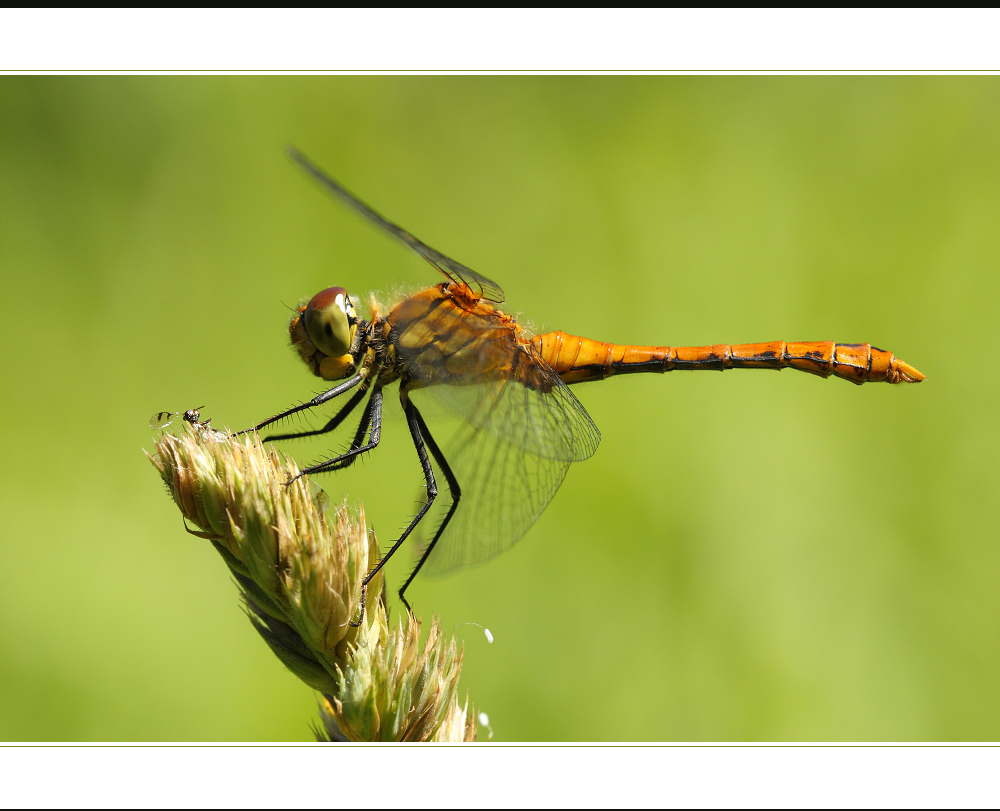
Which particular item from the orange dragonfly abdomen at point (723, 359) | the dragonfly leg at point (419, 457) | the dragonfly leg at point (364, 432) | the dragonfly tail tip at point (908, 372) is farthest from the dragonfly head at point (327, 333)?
the dragonfly tail tip at point (908, 372)

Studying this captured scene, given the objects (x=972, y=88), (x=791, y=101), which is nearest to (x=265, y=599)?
(x=791, y=101)

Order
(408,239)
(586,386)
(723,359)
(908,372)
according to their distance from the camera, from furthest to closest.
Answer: (586,386) → (723,359) → (908,372) → (408,239)

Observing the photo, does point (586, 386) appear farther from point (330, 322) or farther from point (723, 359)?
point (330, 322)

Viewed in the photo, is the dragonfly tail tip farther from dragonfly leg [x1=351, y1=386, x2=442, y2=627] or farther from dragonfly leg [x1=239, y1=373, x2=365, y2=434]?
dragonfly leg [x1=239, y1=373, x2=365, y2=434]

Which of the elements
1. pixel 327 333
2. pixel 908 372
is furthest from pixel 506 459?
pixel 908 372

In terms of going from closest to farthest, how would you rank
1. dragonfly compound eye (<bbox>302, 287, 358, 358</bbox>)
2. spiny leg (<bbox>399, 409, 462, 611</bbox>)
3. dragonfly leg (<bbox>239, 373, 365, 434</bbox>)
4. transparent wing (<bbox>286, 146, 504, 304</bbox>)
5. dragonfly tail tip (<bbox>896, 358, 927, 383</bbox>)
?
1. transparent wing (<bbox>286, 146, 504, 304</bbox>)
2. dragonfly leg (<bbox>239, 373, 365, 434</bbox>)
3. dragonfly compound eye (<bbox>302, 287, 358, 358</bbox>)
4. spiny leg (<bbox>399, 409, 462, 611</bbox>)
5. dragonfly tail tip (<bbox>896, 358, 927, 383</bbox>)

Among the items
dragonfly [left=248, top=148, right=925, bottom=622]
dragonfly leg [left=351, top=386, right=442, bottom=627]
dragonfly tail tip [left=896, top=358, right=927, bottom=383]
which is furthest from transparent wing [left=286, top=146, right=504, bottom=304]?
dragonfly tail tip [left=896, top=358, right=927, bottom=383]

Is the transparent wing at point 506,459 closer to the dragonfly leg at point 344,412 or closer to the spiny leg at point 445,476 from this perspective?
the spiny leg at point 445,476
